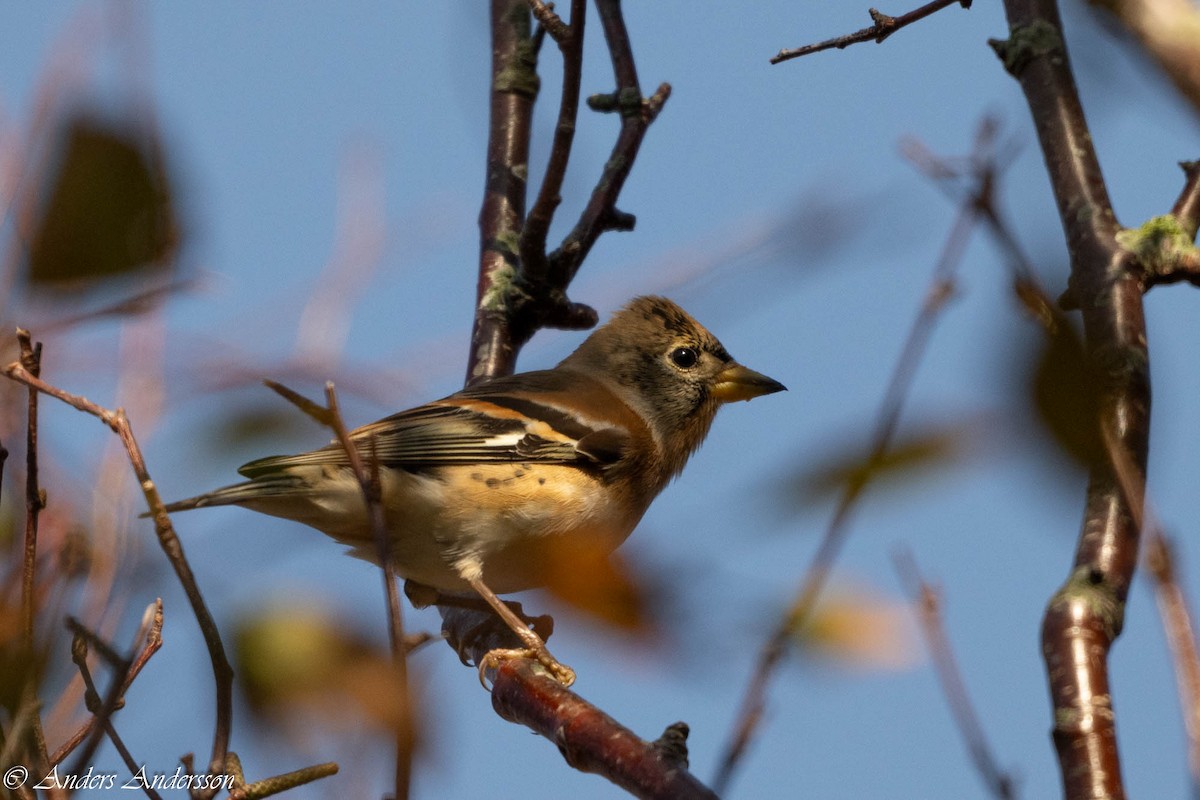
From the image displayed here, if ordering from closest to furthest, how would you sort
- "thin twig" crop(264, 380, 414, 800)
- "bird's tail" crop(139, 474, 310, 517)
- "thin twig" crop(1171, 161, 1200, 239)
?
"thin twig" crop(264, 380, 414, 800) → "thin twig" crop(1171, 161, 1200, 239) → "bird's tail" crop(139, 474, 310, 517)

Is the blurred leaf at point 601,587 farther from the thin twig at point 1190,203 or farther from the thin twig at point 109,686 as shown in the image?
the thin twig at point 1190,203

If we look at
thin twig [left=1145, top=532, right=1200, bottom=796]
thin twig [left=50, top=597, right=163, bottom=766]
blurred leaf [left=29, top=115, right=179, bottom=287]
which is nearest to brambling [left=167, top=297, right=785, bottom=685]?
thin twig [left=50, top=597, right=163, bottom=766]

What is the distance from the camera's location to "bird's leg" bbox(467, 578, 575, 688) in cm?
410

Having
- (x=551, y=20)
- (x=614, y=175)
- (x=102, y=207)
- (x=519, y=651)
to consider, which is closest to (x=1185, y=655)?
(x=102, y=207)

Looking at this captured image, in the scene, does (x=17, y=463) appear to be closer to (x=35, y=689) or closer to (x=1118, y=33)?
(x=35, y=689)

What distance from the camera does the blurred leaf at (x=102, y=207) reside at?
199 centimetres

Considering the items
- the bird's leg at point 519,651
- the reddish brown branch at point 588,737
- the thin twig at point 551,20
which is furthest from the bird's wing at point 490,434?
the thin twig at point 551,20

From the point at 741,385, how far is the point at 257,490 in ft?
7.66

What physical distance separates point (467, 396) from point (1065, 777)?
326cm

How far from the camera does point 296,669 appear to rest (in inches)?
75.7

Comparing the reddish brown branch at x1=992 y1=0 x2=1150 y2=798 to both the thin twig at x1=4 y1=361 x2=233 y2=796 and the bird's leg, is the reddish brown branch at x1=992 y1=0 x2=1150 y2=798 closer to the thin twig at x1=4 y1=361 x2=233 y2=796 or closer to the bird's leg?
the thin twig at x1=4 y1=361 x2=233 y2=796

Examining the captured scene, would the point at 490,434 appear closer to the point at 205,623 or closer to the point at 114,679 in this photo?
the point at 205,623

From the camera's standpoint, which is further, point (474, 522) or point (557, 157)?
point (474, 522)

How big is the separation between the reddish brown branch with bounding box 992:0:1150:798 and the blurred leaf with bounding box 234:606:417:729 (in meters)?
1.17
